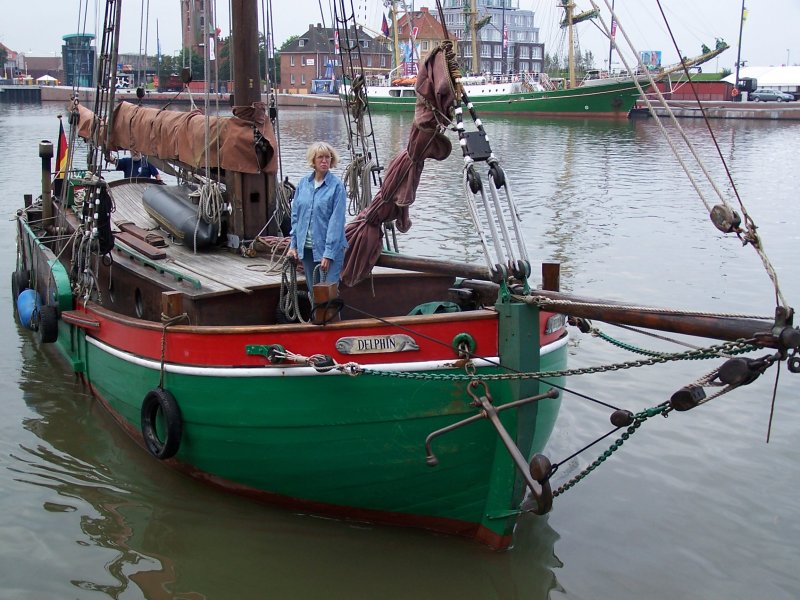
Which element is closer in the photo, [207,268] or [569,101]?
[207,268]

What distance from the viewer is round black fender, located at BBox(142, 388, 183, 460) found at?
6.51 m

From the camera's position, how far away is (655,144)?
38.9 metres

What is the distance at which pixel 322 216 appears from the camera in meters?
6.67

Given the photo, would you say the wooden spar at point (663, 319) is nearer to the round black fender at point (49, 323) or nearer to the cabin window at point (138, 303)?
the cabin window at point (138, 303)

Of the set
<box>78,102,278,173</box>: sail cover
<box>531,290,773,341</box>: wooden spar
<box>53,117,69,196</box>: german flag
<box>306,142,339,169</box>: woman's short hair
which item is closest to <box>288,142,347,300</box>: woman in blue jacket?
<box>306,142,339,169</box>: woman's short hair

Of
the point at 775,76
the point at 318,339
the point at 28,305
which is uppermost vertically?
the point at 775,76

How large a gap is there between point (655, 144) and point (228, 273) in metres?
33.9

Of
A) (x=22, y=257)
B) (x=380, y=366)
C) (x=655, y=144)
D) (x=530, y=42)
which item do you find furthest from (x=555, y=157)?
(x=530, y=42)

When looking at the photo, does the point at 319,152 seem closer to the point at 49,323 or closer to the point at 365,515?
the point at 365,515

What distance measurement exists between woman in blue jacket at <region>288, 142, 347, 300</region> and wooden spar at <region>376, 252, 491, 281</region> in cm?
46

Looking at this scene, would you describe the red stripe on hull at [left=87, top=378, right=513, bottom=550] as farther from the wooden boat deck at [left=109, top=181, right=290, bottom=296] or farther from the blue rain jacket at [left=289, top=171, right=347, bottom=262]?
the blue rain jacket at [left=289, top=171, right=347, bottom=262]

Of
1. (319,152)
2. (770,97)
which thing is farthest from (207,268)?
(770,97)

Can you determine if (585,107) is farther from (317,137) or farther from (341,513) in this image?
(341,513)

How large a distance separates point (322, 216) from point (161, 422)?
1.93 m
